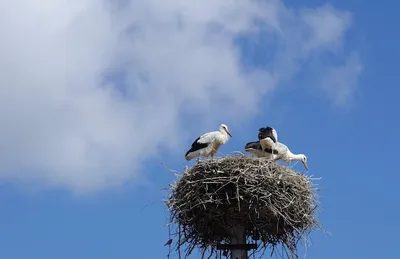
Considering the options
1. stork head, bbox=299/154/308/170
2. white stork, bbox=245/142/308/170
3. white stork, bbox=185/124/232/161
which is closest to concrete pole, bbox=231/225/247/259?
white stork, bbox=245/142/308/170

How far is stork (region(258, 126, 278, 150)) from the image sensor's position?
15875mm

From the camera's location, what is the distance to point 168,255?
40.9 feet

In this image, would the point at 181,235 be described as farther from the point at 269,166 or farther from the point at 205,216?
the point at 269,166

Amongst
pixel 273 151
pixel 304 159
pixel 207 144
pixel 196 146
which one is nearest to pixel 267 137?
pixel 273 151

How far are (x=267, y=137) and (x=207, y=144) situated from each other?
1.05m

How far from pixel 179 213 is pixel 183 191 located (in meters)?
0.31

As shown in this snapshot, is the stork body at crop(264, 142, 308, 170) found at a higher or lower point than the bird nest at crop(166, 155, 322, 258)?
higher

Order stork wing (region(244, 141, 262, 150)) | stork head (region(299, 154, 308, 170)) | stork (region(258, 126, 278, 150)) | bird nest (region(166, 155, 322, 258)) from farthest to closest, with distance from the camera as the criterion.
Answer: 1. stork head (region(299, 154, 308, 170))
2. stork wing (region(244, 141, 262, 150))
3. stork (region(258, 126, 278, 150))
4. bird nest (region(166, 155, 322, 258))

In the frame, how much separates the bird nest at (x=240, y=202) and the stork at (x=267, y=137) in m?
2.70

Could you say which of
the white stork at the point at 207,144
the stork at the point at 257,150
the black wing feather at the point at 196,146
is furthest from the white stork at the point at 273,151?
the black wing feather at the point at 196,146

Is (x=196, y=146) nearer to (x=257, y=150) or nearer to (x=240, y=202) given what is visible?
(x=257, y=150)

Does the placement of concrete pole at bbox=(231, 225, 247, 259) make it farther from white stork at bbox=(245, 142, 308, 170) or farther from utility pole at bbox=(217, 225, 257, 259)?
white stork at bbox=(245, 142, 308, 170)

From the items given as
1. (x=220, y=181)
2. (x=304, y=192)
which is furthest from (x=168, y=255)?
(x=304, y=192)

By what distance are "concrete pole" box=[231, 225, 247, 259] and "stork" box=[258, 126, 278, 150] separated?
10.1 ft
